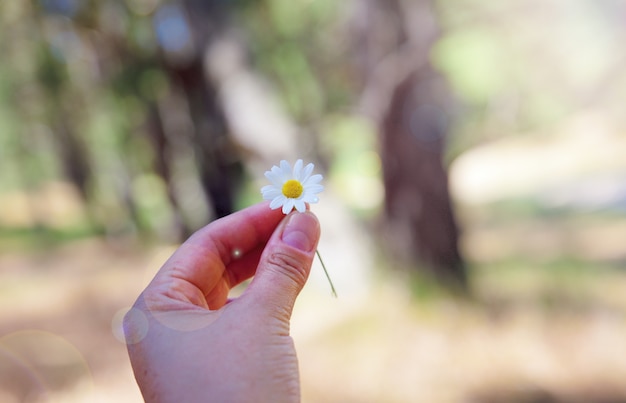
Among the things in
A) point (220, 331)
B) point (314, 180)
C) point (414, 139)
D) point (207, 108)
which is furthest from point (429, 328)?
point (207, 108)

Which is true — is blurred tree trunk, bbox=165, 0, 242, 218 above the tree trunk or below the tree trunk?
above

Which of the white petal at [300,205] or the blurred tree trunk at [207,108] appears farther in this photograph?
the blurred tree trunk at [207,108]

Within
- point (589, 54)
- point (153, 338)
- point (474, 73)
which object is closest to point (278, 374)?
point (153, 338)

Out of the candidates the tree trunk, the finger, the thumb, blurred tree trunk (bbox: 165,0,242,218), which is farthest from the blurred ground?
the thumb

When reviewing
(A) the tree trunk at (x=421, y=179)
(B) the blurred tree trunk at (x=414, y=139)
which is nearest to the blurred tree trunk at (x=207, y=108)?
(B) the blurred tree trunk at (x=414, y=139)

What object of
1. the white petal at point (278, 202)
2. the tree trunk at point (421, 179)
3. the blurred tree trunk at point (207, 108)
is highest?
the blurred tree trunk at point (207, 108)

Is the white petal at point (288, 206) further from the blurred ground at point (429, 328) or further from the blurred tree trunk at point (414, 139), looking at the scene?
the blurred tree trunk at point (414, 139)

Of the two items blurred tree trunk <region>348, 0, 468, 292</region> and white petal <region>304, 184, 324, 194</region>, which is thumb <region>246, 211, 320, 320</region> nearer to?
white petal <region>304, 184, 324, 194</region>
